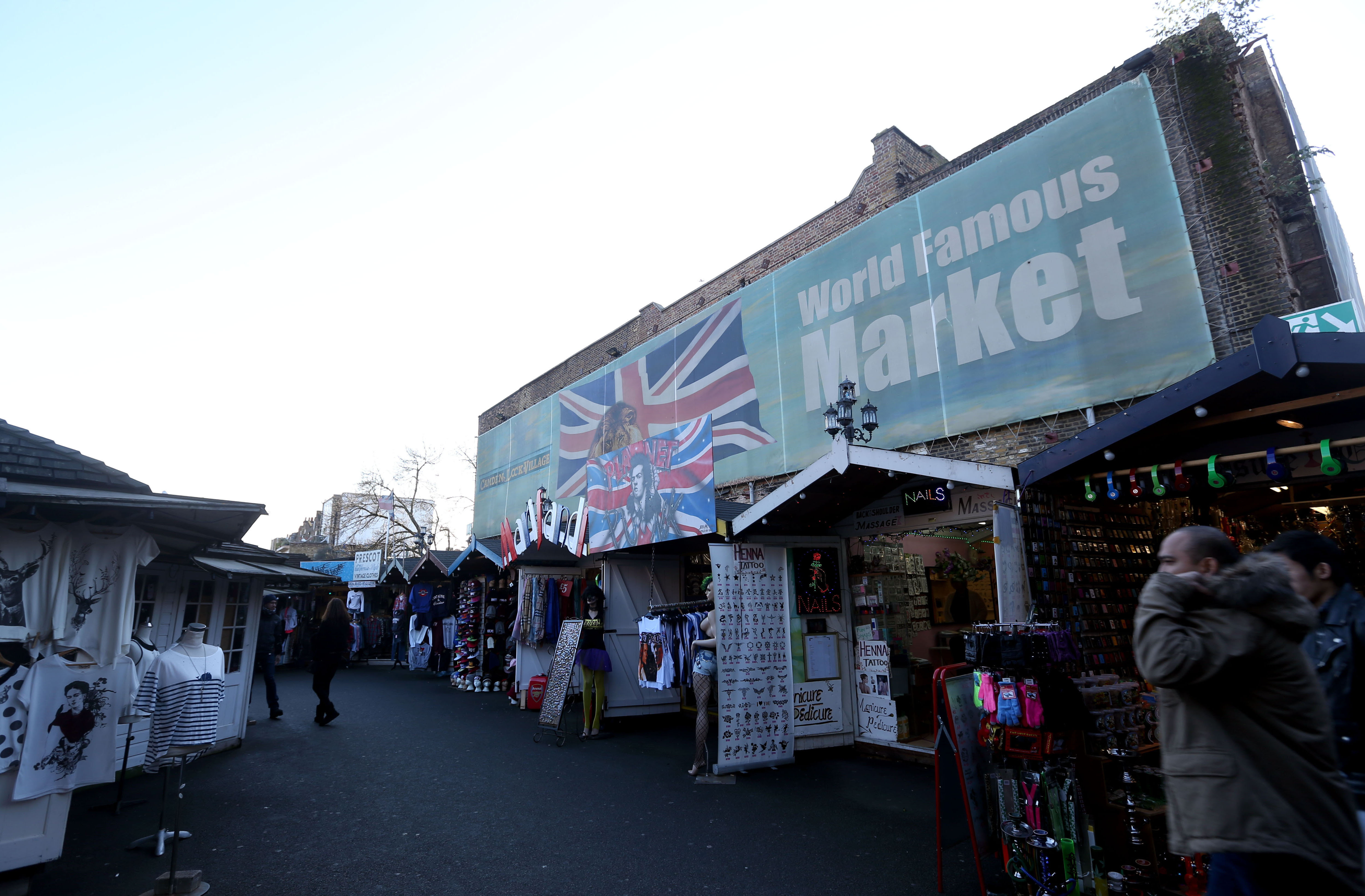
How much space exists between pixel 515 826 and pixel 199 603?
205 inches

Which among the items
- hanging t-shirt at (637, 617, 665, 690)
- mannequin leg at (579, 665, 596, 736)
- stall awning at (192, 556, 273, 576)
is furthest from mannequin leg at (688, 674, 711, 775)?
stall awning at (192, 556, 273, 576)

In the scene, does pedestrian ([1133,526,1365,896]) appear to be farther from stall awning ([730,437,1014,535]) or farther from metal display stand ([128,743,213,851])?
metal display stand ([128,743,213,851])

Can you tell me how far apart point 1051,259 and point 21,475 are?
10.1m

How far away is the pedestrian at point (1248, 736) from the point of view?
5.48ft

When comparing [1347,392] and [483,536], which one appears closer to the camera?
[1347,392]

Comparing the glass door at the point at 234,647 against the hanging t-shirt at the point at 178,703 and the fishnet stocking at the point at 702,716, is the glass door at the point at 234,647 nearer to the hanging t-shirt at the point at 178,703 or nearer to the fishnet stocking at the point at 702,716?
the hanging t-shirt at the point at 178,703

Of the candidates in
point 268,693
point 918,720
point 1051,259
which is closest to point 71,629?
point 268,693

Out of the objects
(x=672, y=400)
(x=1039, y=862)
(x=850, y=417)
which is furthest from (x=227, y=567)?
(x=672, y=400)

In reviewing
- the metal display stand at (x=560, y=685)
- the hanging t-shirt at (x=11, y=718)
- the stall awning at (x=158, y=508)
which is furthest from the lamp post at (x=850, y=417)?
the hanging t-shirt at (x=11, y=718)

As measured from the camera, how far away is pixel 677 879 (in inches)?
166

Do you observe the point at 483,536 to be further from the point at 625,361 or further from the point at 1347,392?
the point at 1347,392

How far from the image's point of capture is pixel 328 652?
9.59 meters

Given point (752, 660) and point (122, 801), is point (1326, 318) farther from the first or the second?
point (122, 801)

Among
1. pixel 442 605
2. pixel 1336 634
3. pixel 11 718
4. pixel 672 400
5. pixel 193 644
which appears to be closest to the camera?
pixel 1336 634
